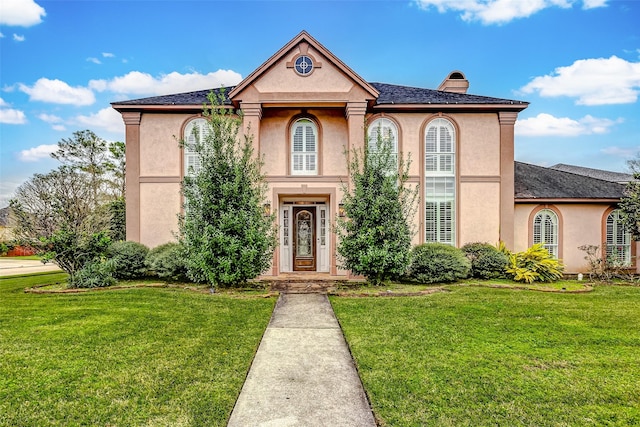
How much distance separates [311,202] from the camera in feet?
44.3

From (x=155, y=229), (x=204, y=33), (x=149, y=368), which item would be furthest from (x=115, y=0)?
(x=149, y=368)

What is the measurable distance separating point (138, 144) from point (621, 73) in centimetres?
2382

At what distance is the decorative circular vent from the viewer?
39.7 feet

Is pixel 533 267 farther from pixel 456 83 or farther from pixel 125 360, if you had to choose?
pixel 125 360

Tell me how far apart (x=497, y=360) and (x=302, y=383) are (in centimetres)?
288

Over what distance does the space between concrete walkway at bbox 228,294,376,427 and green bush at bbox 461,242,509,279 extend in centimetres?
733

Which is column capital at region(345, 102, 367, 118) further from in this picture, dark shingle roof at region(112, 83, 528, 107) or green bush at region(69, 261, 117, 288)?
green bush at region(69, 261, 117, 288)

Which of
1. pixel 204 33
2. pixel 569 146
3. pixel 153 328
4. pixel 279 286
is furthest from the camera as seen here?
pixel 569 146

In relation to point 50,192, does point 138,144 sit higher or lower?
higher

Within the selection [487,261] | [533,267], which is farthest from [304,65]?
[533,267]

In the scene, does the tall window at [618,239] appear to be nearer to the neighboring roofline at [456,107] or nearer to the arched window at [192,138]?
the neighboring roofline at [456,107]

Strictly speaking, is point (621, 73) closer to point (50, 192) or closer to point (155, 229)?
point (155, 229)

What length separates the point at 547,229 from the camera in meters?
13.5

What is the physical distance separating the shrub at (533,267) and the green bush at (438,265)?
67.1 inches
